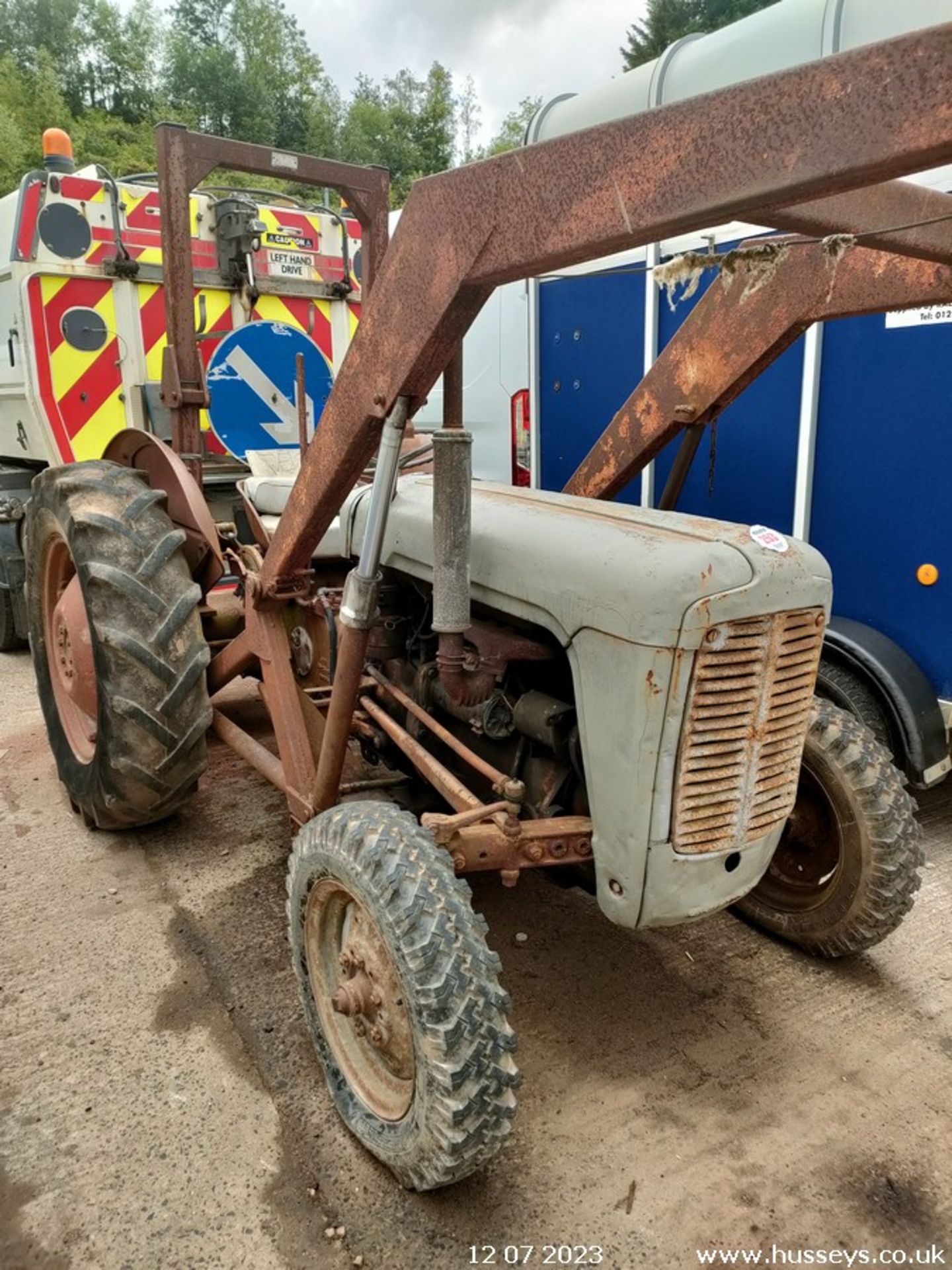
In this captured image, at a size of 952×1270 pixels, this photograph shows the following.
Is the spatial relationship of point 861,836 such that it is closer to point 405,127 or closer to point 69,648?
point 69,648

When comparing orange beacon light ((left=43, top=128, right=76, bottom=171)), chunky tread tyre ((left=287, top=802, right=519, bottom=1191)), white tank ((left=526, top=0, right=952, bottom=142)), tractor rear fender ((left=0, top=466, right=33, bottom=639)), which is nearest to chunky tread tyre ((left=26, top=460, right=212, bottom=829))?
chunky tread tyre ((left=287, top=802, right=519, bottom=1191))

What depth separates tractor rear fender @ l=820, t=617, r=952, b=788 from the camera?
298cm

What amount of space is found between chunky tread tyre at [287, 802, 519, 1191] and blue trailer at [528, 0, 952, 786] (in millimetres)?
1523

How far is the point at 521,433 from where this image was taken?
4.74m

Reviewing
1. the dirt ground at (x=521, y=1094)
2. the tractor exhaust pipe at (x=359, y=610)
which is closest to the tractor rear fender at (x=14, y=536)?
the dirt ground at (x=521, y=1094)

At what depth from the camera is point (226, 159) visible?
→ 2779 millimetres

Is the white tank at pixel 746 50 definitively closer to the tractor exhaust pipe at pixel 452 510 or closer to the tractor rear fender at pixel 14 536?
the tractor exhaust pipe at pixel 452 510

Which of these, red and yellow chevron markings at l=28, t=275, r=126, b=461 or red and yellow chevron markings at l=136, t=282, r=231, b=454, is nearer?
red and yellow chevron markings at l=28, t=275, r=126, b=461

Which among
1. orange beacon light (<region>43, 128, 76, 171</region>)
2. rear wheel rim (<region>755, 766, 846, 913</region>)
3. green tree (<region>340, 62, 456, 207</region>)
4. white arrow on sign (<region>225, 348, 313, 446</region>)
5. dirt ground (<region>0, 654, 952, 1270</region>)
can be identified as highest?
green tree (<region>340, 62, 456, 207</region>)

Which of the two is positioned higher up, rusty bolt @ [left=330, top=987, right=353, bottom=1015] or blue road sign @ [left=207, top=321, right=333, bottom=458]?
blue road sign @ [left=207, top=321, right=333, bottom=458]

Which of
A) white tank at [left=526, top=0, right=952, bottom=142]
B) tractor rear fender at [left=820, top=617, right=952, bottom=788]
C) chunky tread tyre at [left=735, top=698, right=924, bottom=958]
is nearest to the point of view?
chunky tread tyre at [left=735, top=698, right=924, bottom=958]

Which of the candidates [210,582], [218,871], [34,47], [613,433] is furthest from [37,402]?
[34,47]

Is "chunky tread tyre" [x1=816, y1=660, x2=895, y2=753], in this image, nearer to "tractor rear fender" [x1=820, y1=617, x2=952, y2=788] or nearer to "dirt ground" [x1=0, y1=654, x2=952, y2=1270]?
"tractor rear fender" [x1=820, y1=617, x2=952, y2=788]

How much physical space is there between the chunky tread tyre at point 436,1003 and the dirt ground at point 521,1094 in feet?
0.64
